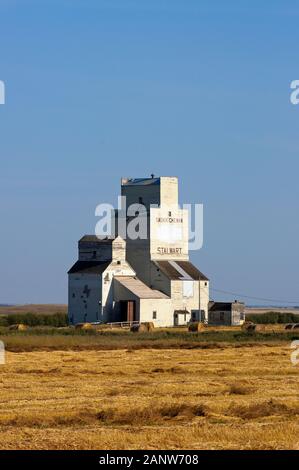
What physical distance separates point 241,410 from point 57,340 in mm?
27962

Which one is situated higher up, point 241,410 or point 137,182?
point 137,182

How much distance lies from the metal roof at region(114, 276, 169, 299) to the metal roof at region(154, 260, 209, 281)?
154cm

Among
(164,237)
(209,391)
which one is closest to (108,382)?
(209,391)

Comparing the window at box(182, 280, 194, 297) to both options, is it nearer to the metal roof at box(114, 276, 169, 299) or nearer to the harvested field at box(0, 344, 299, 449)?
the metal roof at box(114, 276, 169, 299)

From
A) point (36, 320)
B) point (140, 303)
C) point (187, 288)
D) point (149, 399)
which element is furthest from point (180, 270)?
point (149, 399)

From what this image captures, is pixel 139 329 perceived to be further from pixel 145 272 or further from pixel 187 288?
pixel 145 272

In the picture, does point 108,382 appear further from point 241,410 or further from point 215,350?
point 215,350

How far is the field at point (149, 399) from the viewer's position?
1773 centimetres

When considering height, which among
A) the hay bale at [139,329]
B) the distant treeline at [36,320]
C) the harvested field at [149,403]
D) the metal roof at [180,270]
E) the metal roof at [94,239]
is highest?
the metal roof at [94,239]

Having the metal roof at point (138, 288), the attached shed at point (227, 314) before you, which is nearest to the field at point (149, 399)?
the metal roof at point (138, 288)

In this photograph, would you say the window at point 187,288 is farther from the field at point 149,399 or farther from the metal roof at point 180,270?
the field at point 149,399

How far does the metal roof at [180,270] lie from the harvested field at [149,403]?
3311 cm

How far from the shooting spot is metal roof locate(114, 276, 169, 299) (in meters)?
68.4

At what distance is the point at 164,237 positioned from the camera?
7344 cm
